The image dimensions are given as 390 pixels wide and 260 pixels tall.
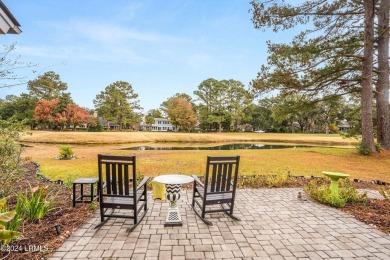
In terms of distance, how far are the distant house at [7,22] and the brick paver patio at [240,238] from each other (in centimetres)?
349

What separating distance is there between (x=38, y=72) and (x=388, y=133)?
56.9 feet

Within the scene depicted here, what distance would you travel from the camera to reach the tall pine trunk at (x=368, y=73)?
11.4 meters

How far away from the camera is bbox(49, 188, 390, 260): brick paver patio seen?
9.59 feet

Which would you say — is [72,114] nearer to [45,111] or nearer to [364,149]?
[45,111]

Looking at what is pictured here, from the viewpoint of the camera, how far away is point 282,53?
38.7 feet

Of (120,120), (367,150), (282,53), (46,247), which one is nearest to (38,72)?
(46,247)

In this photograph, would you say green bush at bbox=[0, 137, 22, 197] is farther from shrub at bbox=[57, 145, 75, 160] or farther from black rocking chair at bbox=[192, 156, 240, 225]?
shrub at bbox=[57, 145, 75, 160]

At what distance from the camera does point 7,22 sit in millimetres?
3412

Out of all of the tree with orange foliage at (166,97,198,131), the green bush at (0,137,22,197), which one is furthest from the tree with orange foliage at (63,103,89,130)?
the green bush at (0,137,22,197)

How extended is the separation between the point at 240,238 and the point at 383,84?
583 inches

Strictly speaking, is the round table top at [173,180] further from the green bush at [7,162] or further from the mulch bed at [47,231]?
the green bush at [7,162]

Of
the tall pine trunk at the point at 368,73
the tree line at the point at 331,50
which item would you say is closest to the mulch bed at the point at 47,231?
the tree line at the point at 331,50

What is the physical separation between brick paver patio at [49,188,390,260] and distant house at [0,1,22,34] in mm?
3485

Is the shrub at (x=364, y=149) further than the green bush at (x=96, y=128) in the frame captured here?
No
